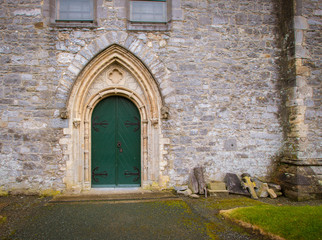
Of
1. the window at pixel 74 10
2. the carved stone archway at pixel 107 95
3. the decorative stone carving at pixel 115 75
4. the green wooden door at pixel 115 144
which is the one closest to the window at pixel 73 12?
the window at pixel 74 10

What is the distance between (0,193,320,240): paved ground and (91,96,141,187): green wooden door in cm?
78

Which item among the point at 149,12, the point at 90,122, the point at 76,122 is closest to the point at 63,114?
the point at 76,122

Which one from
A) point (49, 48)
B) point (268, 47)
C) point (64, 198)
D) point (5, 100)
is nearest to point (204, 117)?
point (268, 47)

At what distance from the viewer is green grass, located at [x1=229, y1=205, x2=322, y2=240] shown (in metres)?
2.60

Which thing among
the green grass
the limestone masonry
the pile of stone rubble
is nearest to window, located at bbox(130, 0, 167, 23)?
the limestone masonry

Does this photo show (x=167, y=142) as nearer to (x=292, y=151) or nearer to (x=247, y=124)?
(x=247, y=124)

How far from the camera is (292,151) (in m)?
4.49

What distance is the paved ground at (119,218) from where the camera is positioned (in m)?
2.71

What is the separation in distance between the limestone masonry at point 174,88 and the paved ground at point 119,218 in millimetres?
648

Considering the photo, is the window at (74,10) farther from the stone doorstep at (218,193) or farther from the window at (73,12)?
the stone doorstep at (218,193)

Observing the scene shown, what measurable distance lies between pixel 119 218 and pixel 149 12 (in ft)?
15.4

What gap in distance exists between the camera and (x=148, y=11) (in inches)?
192

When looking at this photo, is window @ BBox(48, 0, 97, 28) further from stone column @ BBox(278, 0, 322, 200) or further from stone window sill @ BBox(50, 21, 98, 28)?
stone column @ BBox(278, 0, 322, 200)

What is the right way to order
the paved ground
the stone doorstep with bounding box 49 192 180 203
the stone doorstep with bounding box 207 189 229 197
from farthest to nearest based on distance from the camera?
1. the stone doorstep with bounding box 207 189 229 197
2. the stone doorstep with bounding box 49 192 180 203
3. the paved ground
